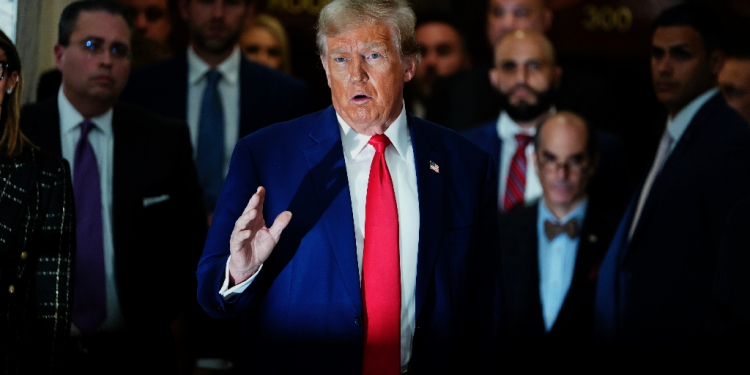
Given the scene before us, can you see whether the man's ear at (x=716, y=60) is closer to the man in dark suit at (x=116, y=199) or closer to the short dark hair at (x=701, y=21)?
the short dark hair at (x=701, y=21)

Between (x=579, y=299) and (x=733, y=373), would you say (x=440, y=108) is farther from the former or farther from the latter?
(x=733, y=373)

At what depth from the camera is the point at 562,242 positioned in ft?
14.2

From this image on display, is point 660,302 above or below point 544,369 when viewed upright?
above

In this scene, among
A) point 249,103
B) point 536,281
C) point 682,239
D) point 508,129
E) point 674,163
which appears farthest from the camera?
point 508,129

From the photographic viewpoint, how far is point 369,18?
263 centimetres

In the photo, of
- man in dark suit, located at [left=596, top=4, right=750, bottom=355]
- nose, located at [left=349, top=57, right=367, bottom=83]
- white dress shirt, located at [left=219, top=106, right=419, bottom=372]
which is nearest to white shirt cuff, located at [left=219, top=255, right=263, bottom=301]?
white dress shirt, located at [left=219, top=106, right=419, bottom=372]

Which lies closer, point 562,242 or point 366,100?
point 366,100

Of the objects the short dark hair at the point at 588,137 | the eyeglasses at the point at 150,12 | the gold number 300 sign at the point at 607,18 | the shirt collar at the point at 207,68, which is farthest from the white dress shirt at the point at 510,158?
the gold number 300 sign at the point at 607,18

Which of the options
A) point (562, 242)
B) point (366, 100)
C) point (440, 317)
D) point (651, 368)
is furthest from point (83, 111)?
point (651, 368)

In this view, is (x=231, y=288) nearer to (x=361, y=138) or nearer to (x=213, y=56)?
(x=361, y=138)

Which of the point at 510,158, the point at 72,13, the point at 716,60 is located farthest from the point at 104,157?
the point at 716,60

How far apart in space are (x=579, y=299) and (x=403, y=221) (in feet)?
5.70

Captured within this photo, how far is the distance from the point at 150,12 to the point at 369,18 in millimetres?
2839

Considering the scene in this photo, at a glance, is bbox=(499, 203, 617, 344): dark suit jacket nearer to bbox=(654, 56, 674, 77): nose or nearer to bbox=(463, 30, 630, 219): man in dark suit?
bbox=(463, 30, 630, 219): man in dark suit
